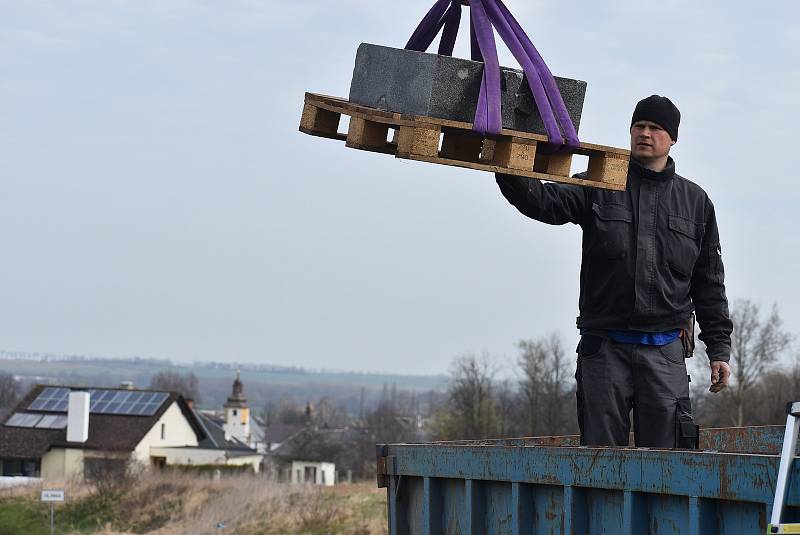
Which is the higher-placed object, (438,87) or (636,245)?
(438,87)

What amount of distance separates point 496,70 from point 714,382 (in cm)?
223

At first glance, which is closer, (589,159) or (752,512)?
(752,512)

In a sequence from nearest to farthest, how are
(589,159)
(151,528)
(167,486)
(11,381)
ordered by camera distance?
1. (589,159)
2. (151,528)
3. (167,486)
4. (11,381)

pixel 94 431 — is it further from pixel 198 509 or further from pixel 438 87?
pixel 438 87

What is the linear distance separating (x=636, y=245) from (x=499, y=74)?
3.97 feet

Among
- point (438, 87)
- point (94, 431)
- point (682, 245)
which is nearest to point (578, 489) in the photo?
point (438, 87)

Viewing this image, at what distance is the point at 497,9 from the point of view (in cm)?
566

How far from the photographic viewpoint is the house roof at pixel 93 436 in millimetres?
64875

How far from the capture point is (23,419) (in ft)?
226

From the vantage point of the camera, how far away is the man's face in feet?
20.2

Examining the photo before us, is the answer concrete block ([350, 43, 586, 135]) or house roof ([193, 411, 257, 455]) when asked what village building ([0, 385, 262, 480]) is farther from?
concrete block ([350, 43, 586, 135])

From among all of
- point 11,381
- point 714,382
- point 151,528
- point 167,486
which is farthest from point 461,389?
point 11,381

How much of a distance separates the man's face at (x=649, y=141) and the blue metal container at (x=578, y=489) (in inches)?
56.1

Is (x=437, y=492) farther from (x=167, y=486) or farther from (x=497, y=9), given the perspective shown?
(x=167, y=486)
